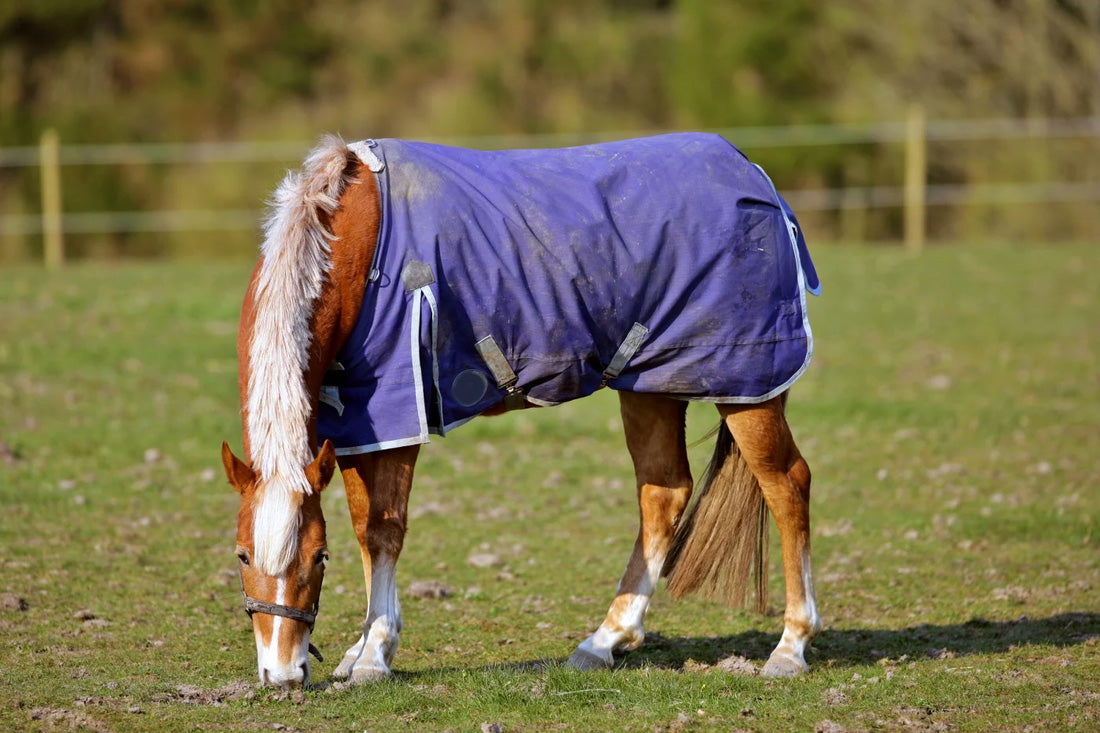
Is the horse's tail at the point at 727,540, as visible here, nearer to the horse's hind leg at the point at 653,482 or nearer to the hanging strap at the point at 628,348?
the horse's hind leg at the point at 653,482

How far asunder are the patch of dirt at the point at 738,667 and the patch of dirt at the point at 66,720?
2.13m

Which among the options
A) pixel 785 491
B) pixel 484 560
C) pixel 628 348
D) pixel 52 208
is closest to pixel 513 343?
pixel 628 348

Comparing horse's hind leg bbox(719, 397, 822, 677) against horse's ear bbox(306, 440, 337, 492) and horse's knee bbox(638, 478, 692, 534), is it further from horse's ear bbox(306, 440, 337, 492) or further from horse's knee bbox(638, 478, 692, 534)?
horse's ear bbox(306, 440, 337, 492)

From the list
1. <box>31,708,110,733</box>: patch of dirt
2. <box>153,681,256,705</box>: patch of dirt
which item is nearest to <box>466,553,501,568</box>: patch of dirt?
<box>153,681,256,705</box>: patch of dirt

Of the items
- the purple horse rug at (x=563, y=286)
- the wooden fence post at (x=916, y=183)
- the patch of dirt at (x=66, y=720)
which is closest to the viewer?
the patch of dirt at (x=66, y=720)

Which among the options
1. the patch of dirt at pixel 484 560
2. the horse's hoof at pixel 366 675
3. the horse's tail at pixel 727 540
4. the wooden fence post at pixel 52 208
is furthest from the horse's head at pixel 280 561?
the wooden fence post at pixel 52 208

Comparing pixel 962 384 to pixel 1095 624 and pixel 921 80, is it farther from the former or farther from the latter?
pixel 921 80

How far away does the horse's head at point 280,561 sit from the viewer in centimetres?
383

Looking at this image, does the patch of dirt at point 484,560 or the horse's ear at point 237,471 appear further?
the patch of dirt at point 484,560

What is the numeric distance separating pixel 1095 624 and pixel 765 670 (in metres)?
1.58

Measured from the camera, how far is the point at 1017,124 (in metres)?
18.2

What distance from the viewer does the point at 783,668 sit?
4.54m

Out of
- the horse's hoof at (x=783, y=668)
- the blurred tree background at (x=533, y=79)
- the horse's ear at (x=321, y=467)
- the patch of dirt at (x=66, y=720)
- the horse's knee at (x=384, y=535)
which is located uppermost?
the blurred tree background at (x=533, y=79)

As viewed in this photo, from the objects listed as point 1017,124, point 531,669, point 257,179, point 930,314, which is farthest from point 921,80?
point 531,669
